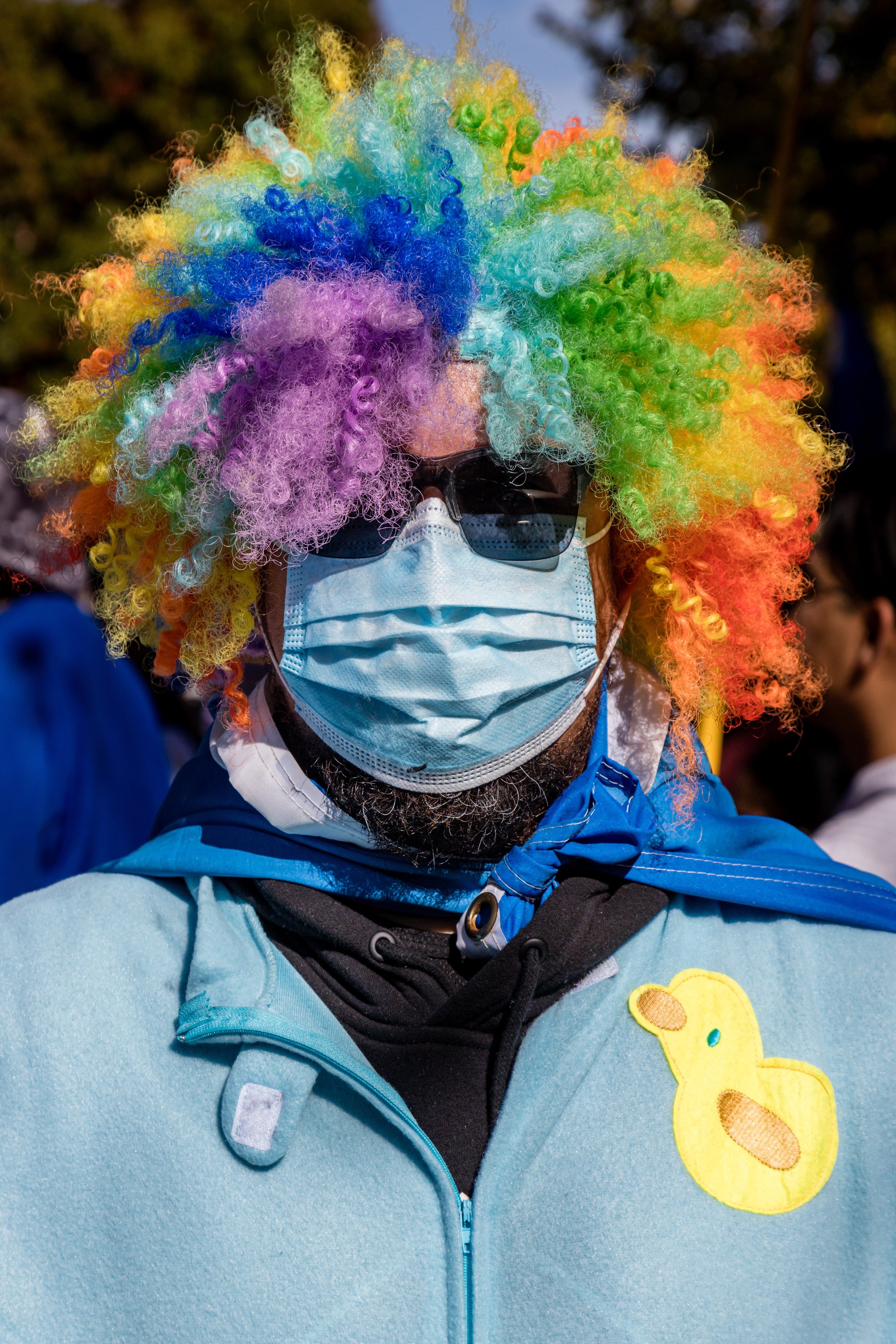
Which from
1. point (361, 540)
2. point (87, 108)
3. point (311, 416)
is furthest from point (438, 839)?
point (87, 108)

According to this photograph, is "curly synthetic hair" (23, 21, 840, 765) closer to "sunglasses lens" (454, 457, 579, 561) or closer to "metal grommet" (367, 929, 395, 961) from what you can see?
"sunglasses lens" (454, 457, 579, 561)

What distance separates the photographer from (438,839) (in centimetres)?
194

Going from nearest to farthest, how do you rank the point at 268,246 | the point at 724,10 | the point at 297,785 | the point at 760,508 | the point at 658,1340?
the point at 658,1340, the point at 268,246, the point at 297,785, the point at 760,508, the point at 724,10

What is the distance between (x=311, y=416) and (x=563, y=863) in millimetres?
904

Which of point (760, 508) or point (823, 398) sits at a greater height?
point (823, 398)

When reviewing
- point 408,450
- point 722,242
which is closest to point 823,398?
point 722,242

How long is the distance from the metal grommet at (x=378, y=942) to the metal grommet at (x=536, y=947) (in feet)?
0.85

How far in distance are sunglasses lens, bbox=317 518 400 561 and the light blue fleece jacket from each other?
71cm

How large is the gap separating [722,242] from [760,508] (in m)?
0.51

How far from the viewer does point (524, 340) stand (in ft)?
6.16

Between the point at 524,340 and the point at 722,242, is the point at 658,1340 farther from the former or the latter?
the point at 722,242

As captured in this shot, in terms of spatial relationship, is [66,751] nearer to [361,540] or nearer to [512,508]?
[361,540]

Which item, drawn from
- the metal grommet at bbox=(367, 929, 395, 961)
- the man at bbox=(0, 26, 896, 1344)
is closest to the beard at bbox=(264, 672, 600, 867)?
the man at bbox=(0, 26, 896, 1344)

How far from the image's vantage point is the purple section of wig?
1859 millimetres
